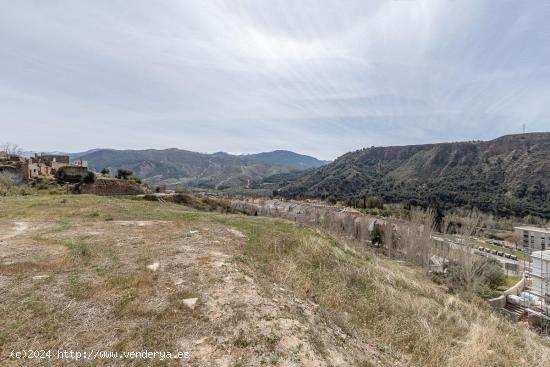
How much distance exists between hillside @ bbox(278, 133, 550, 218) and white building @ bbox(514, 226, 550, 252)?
24834 mm

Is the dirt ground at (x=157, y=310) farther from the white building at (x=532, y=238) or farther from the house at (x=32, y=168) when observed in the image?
the white building at (x=532, y=238)

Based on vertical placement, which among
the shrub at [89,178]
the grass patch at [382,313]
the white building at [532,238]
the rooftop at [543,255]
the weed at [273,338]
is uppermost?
the shrub at [89,178]

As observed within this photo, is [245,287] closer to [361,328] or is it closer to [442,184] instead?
[361,328]

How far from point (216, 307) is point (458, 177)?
13779 centimetres

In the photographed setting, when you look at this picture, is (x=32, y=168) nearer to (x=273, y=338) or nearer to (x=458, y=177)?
(x=273, y=338)

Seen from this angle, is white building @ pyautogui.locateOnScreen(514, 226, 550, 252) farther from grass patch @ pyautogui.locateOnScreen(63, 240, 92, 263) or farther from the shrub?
the shrub

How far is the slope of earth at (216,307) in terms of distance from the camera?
4.73m

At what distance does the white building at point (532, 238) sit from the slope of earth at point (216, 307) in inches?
2453

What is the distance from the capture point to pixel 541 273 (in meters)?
23.7

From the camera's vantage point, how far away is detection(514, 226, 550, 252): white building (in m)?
55.4

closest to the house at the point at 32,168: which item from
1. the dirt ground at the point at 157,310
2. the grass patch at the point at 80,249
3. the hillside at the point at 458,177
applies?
the grass patch at the point at 80,249

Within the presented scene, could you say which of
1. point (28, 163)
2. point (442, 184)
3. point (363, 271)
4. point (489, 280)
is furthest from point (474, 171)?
point (28, 163)

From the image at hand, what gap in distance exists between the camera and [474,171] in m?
121

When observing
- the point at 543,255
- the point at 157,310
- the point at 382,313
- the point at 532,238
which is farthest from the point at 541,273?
the point at 532,238
